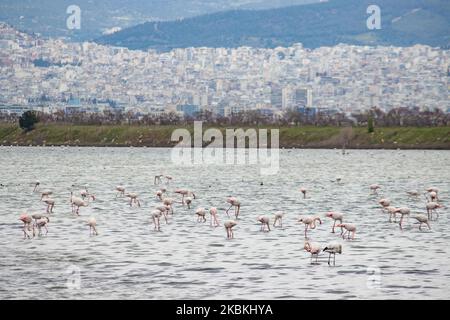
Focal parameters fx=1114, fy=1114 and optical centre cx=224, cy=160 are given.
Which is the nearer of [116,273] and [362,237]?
[116,273]

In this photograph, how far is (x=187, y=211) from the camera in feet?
153

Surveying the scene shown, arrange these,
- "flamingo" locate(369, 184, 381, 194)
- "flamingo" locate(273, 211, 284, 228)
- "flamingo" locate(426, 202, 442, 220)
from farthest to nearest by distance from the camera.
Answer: "flamingo" locate(369, 184, 381, 194) → "flamingo" locate(426, 202, 442, 220) → "flamingo" locate(273, 211, 284, 228)

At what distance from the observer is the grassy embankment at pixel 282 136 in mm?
147825

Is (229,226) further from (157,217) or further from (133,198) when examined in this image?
(133,198)

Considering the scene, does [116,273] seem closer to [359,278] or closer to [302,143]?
[359,278]

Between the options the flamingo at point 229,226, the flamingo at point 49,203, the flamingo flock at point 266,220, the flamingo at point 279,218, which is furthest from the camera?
the flamingo at point 49,203

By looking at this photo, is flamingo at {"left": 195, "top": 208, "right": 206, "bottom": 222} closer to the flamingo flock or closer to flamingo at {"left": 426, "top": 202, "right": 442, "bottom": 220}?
the flamingo flock

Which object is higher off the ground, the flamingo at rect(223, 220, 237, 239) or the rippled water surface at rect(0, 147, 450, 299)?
the flamingo at rect(223, 220, 237, 239)

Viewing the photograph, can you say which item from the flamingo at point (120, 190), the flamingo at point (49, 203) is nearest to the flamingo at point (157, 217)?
the flamingo at point (49, 203)

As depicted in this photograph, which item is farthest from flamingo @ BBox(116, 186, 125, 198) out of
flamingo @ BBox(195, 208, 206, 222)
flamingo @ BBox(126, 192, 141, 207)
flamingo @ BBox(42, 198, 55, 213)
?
flamingo @ BBox(195, 208, 206, 222)

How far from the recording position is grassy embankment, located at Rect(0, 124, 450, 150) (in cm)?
14783

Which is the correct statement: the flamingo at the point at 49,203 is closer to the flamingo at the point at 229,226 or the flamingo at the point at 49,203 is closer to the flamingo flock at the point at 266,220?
the flamingo flock at the point at 266,220
